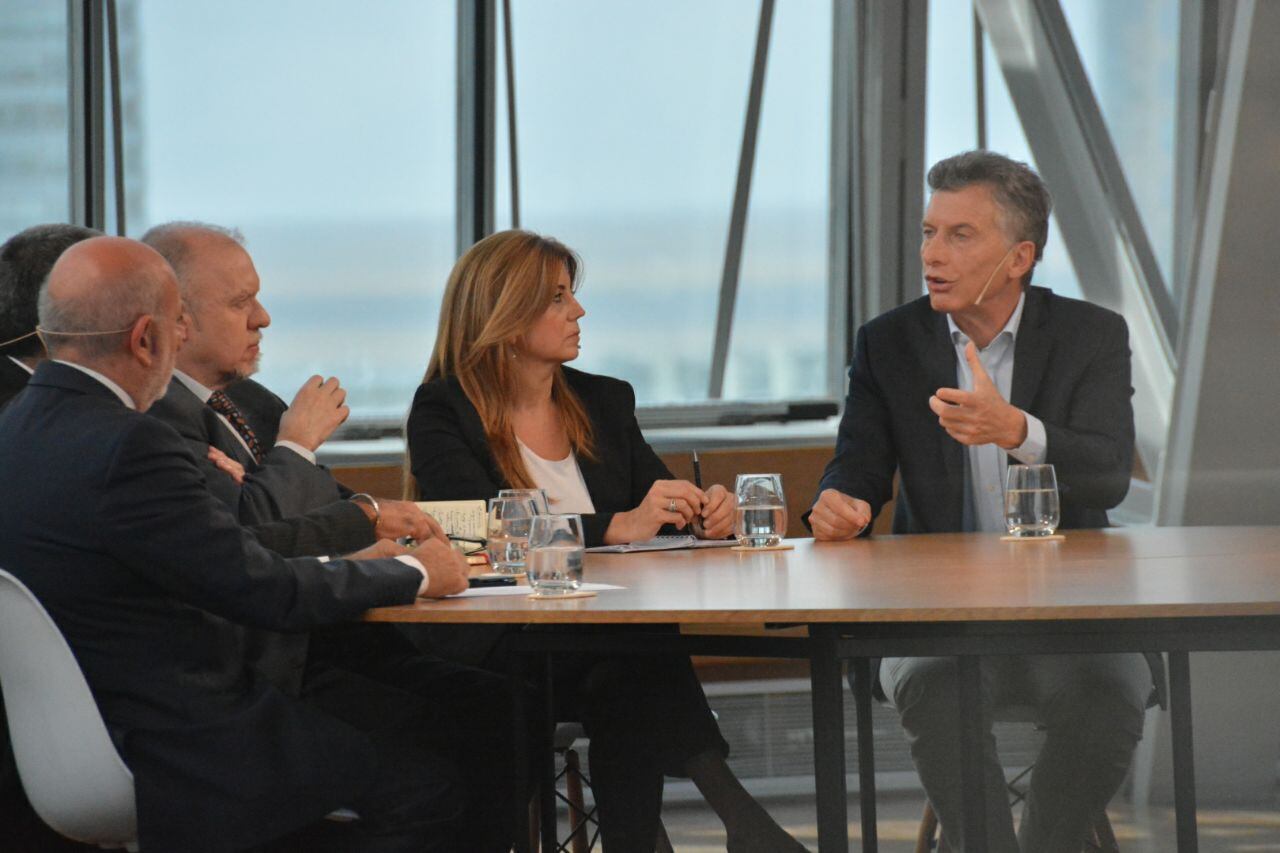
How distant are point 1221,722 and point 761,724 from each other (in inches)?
63.7

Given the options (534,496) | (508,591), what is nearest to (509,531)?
(534,496)

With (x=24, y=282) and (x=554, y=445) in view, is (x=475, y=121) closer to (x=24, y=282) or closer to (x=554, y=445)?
(x=554, y=445)

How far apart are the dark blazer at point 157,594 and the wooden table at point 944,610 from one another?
0.23 m

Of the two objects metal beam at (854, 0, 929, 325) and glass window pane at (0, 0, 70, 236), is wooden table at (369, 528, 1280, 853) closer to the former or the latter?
metal beam at (854, 0, 929, 325)

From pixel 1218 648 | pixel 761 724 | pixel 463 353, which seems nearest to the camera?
pixel 1218 648

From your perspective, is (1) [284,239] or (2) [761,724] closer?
(2) [761,724]

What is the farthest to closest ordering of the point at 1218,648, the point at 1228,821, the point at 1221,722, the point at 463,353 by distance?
the point at 1221,722, the point at 1228,821, the point at 463,353, the point at 1218,648

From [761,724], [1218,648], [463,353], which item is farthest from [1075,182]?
[1218,648]

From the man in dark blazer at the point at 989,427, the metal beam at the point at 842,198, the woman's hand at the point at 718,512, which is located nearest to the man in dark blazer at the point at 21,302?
the woman's hand at the point at 718,512

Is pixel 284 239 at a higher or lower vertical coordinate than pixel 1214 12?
lower

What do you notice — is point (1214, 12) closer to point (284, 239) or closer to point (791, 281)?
point (791, 281)

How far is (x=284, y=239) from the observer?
19.0 ft

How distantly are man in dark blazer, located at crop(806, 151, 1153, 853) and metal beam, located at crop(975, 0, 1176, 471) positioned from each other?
168 cm

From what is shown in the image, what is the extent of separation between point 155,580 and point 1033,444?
1.68 metres
